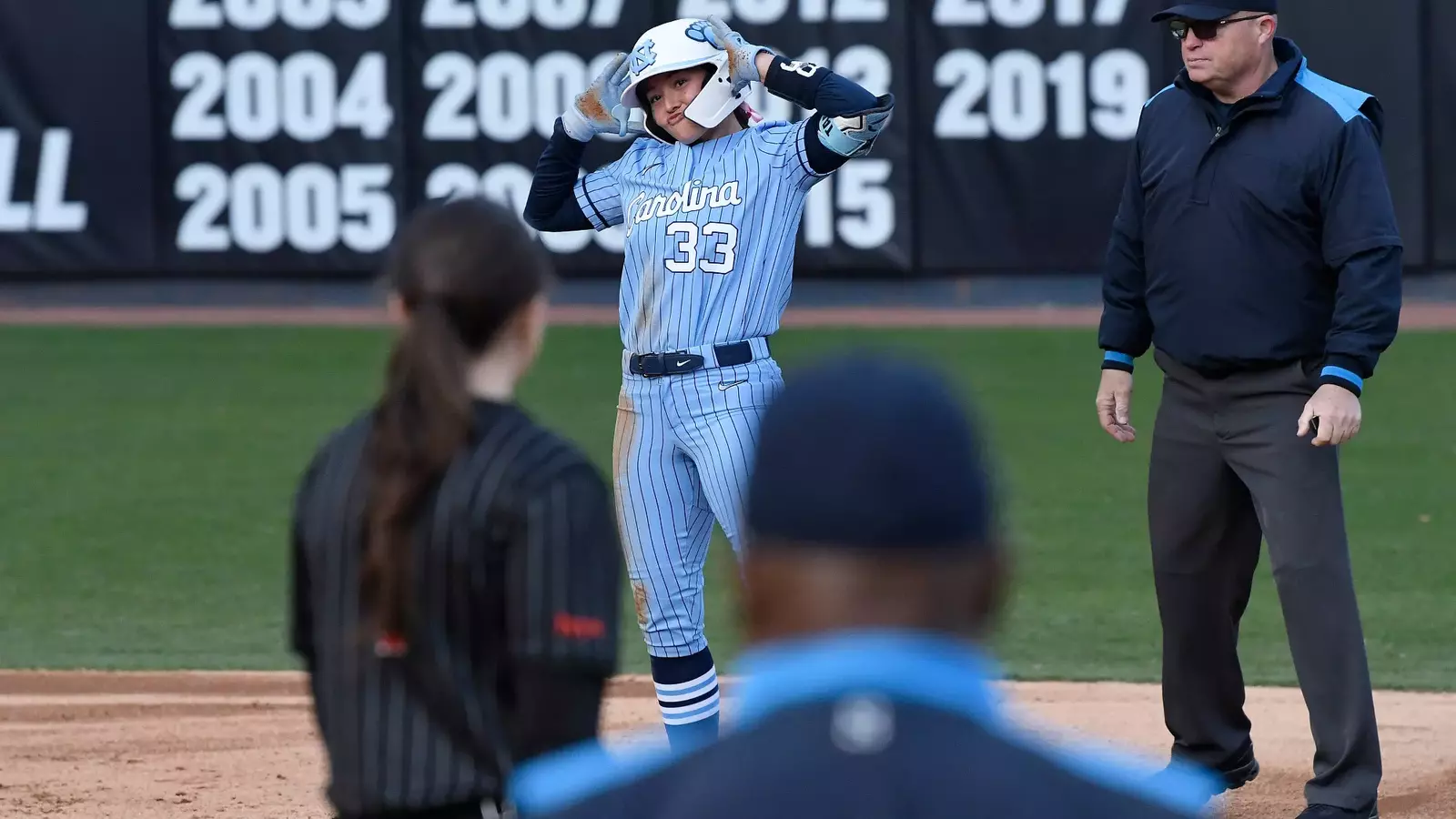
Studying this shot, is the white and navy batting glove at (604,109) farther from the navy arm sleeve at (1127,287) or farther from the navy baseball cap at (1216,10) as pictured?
the navy baseball cap at (1216,10)

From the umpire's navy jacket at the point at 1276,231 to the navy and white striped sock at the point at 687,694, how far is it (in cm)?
146

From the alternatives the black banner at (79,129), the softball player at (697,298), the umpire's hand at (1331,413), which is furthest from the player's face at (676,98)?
the black banner at (79,129)

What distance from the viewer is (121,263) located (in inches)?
642

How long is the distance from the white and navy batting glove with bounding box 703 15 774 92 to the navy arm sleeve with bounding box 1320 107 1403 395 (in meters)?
1.51

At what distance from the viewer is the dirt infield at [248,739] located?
5344 mm

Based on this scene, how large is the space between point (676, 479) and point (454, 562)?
9.15 feet

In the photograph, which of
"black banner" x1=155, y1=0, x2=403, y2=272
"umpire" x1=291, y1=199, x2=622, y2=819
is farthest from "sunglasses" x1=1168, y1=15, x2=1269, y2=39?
"black banner" x1=155, y1=0, x2=403, y2=272

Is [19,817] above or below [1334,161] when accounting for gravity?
below

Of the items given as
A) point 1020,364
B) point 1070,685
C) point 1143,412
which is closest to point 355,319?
point 1020,364

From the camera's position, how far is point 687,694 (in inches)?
203

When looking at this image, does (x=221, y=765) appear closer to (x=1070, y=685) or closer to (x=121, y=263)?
(x=1070, y=685)

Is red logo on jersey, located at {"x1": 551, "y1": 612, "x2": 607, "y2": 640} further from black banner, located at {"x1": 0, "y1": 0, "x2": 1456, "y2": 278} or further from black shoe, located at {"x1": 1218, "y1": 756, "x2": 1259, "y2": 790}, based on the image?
black banner, located at {"x1": 0, "y1": 0, "x2": 1456, "y2": 278}

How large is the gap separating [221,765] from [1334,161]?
11.5ft

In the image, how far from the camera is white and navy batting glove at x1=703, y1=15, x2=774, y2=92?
205 inches
